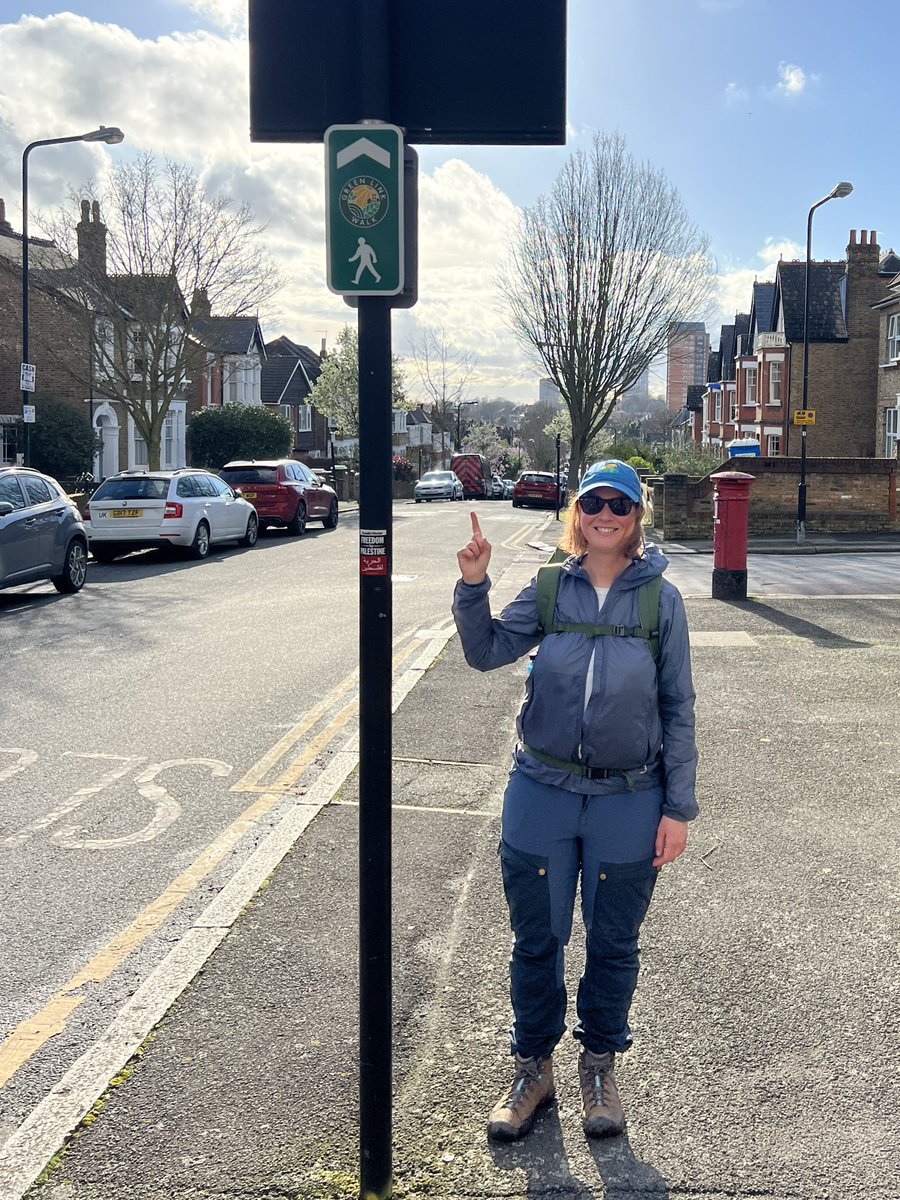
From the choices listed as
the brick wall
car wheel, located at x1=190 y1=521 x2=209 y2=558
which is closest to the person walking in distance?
car wheel, located at x1=190 y1=521 x2=209 y2=558

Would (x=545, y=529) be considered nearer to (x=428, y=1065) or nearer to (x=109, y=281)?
(x=109, y=281)

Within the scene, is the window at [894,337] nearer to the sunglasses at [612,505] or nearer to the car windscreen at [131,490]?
the car windscreen at [131,490]

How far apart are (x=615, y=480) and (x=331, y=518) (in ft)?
82.5

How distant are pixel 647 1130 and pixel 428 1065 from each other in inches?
25.9

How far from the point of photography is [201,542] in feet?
64.3

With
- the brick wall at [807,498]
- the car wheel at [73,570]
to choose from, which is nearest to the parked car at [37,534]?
the car wheel at [73,570]

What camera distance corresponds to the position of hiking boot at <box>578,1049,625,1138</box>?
3.12 meters

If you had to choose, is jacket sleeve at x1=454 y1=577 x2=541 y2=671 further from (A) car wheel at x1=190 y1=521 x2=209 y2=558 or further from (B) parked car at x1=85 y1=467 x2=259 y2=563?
(A) car wheel at x1=190 y1=521 x2=209 y2=558

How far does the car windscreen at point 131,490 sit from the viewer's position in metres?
19.0

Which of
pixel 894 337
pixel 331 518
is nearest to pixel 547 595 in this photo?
pixel 331 518

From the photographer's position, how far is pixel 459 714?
8133 mm

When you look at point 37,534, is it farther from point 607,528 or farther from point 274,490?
point 607,528

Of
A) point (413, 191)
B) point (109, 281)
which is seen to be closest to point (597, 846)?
point (413, 191)

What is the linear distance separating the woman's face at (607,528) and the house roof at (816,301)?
146 feet
